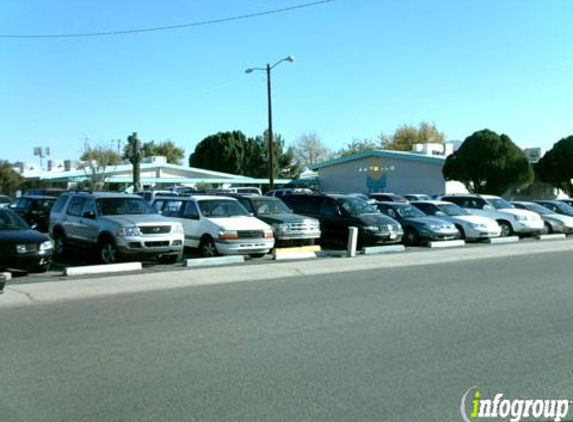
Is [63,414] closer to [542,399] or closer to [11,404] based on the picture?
[11,404]

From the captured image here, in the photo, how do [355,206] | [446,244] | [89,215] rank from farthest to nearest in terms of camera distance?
[446,244], [355,206], [89,215]

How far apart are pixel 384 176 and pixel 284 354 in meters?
40.6

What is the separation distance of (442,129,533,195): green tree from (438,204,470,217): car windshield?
16470 millimetres

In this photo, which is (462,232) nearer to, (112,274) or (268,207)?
(268,207)

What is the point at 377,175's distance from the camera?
152ft

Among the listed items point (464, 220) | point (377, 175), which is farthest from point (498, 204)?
point (377, 175)

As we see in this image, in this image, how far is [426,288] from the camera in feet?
36.3

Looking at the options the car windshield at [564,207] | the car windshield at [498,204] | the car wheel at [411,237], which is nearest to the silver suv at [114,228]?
the car wheel at [411,237]

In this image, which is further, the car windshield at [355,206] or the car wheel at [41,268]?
the car windshield at [355,206]

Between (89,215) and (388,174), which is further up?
(388,174)

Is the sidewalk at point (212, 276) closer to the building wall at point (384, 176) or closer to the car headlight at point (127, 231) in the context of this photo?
the car headlight at point (127, 231)

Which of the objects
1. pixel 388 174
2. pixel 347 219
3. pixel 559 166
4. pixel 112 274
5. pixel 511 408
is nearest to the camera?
pixel 511 408

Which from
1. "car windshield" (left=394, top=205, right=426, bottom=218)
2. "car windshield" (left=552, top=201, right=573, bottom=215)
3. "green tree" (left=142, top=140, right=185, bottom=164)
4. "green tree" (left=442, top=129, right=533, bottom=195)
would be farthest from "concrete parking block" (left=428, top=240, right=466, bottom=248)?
"green tree" (left=142, top=140, right=185, bottom=164)

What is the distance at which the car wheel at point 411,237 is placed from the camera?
20.6 meters
